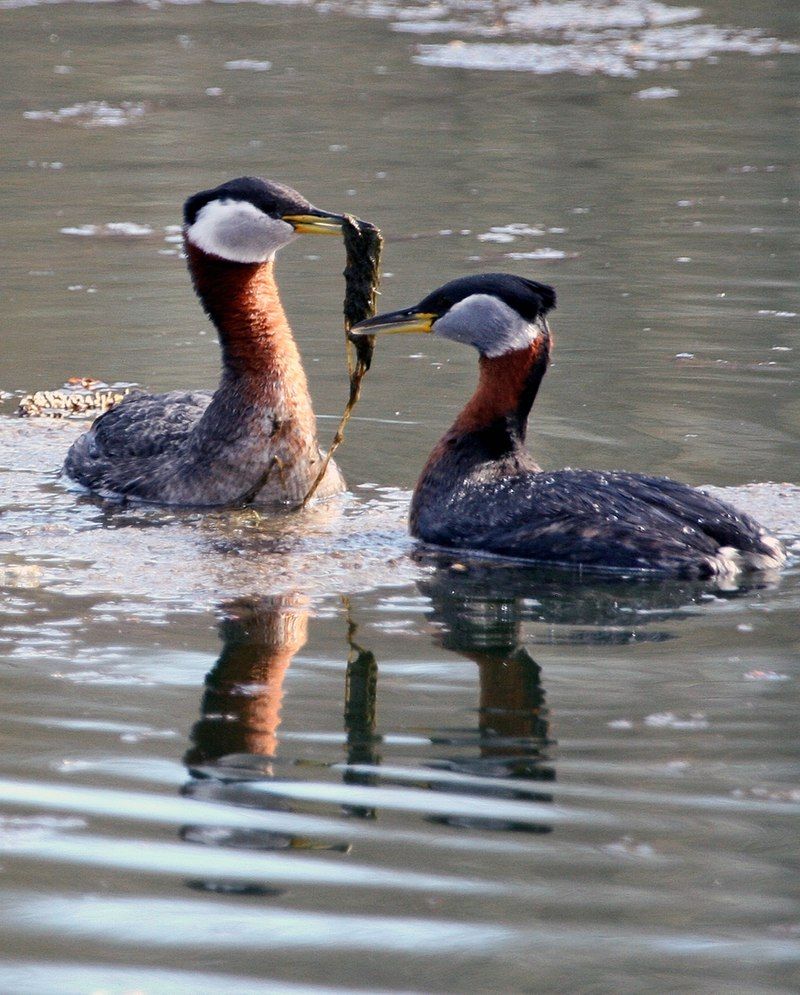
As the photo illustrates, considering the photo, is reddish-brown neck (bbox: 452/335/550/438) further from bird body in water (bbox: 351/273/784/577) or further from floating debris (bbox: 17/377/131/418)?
floating debris (bbox: 17/377/131/418)

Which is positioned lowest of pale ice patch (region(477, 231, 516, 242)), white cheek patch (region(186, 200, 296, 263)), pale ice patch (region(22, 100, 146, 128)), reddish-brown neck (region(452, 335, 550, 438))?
reddish-brown neck (region(452, 335, 550, 438))

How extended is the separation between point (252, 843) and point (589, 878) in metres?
0.95

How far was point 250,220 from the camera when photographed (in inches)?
335

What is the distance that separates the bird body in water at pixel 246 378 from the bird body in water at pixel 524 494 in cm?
68

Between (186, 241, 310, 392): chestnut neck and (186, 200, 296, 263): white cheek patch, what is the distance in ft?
0.16

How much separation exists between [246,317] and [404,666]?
3.03 meters

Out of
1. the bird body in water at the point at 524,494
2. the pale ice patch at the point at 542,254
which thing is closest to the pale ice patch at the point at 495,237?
the pale ice patch at the point at 542,254

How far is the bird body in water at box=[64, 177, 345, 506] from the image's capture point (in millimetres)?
8508

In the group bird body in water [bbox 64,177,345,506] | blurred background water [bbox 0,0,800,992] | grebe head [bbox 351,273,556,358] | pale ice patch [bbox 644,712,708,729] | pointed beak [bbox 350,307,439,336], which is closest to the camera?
blurred background water [bbox 0,0,800,992]

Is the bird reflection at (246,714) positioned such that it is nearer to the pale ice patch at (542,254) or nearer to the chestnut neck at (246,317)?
the chestnut neck at (246,317)

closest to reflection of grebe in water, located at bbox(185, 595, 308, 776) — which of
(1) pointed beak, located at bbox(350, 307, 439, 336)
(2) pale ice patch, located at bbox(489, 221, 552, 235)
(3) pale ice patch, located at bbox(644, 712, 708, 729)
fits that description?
(3) pale ice patch, located at bbox(644, 712, 708, 729)

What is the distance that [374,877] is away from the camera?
4.46 m

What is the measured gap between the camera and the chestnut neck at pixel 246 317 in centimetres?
866

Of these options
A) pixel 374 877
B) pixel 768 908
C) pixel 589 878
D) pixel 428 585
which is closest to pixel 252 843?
pixel 374 877
